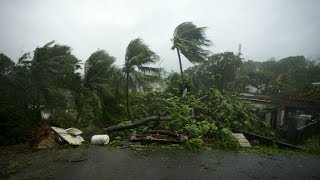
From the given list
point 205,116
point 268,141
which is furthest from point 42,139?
point 268,141

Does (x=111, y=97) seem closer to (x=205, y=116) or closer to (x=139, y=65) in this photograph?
(x=139, y=65)

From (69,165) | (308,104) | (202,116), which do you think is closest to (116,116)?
(202,116)

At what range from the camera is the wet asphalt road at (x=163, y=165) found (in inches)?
212

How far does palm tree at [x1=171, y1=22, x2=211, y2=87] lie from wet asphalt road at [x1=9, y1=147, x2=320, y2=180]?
Answer: 10.3 metres

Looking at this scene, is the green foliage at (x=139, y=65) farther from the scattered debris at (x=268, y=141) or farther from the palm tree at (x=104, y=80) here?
the scattered debris at (x=268, y=141)

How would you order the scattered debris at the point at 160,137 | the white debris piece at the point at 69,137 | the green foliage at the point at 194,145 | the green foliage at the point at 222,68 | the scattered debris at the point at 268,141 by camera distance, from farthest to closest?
the green foliage at the point at 222,68, the scattered debris at the point at 268,141, the scattered debris at the point at 160,137, the white debris piece at the point at 69,137, the green foliage at the point at 194,145

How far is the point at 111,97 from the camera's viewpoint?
12.8 m

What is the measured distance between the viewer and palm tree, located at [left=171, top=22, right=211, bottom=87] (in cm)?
1666

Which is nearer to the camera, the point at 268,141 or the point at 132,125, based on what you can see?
the point at 132,125

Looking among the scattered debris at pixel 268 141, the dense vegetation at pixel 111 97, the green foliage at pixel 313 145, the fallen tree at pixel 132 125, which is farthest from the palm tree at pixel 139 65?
the green foliage at pixel 313 145

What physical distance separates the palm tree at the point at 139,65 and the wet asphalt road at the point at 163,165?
725 centimetres

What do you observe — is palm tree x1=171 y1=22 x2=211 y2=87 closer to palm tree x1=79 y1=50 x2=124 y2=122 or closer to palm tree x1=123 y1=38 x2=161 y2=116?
palm tree x1=123 y1=38 x2=161 y2=116

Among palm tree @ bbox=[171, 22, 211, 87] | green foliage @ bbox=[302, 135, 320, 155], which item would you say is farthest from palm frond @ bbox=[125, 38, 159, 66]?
green foliage @ bbox=[302, 135, 320, 155]

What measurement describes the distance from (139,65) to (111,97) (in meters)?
2.68
